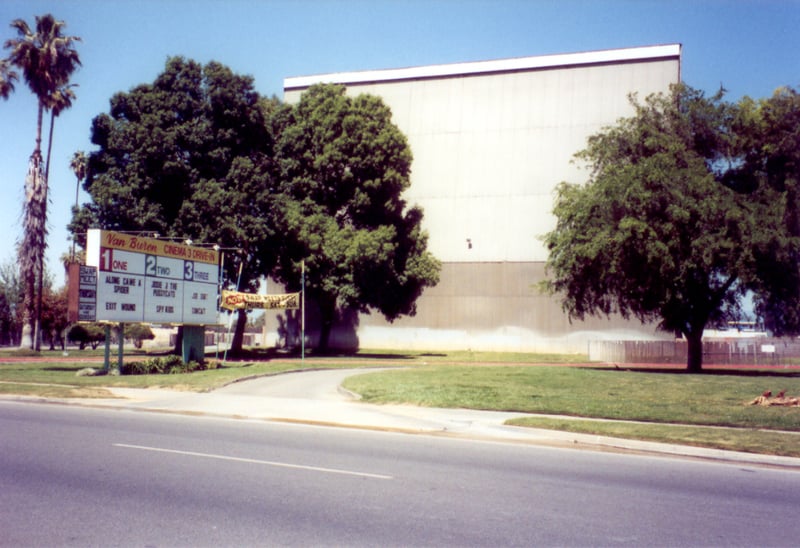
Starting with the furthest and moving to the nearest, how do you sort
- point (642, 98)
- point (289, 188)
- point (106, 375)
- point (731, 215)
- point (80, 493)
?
point (642, 98) → point (289, 188) → point (731, 215) → point (106, 375) → point (80, 493)

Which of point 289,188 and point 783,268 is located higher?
point 289,188

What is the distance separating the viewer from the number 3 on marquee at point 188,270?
96.4ft

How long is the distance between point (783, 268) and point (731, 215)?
138 inches

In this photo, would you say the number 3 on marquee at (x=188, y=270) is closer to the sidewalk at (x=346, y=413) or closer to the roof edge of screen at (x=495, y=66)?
the sidewalk at (x=346, y=413)

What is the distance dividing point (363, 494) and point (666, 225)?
24.2 meters

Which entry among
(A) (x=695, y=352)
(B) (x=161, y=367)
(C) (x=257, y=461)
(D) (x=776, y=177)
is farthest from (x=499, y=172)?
(C) (x=257, y=461)

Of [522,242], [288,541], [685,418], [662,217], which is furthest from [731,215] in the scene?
[288,541]

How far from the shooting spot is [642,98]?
4941 centimetres

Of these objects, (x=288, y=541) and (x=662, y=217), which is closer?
(x=288, y=541)

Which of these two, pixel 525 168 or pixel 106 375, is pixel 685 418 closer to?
pixel 106 375

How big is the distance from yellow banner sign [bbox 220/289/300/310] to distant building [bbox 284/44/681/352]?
1929 centimetres

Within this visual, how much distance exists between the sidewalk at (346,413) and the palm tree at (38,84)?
94.5ft

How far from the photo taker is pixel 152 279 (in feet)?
91.2

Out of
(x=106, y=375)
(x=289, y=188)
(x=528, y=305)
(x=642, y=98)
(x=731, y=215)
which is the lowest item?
(x=106, y=375)
